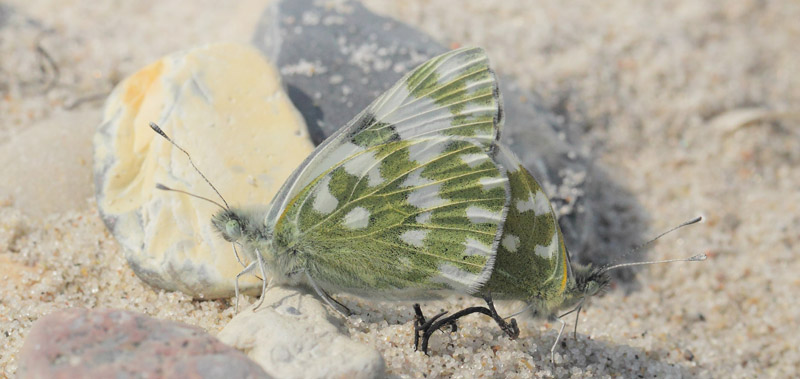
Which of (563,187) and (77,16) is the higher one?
(77,16)

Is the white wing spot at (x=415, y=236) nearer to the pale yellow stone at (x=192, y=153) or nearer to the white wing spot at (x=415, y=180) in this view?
the white wing spot at (x=415, y=180)

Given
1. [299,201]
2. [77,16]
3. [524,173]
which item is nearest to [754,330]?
[524,173]

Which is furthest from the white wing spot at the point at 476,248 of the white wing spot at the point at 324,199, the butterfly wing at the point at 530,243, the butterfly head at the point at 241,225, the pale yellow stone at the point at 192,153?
the pale yellow stone at the point at 192,153

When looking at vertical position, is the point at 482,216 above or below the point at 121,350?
below

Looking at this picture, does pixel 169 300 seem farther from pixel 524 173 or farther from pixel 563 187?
pixel 563 187

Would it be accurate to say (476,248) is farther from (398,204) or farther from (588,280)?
(588,280)

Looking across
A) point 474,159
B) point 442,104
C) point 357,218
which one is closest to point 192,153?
point 357,218
